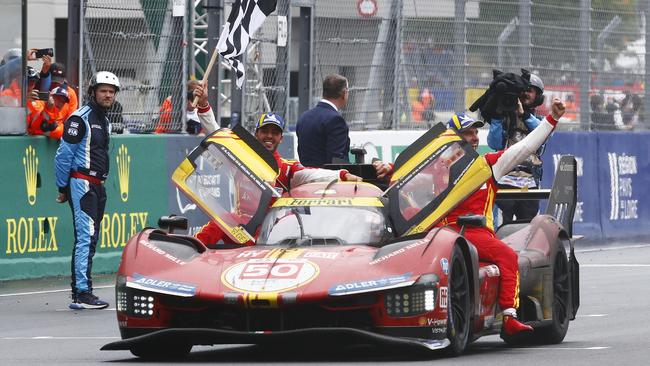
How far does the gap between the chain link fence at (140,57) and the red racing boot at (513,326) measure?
7578mm

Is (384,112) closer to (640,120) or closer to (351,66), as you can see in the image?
(351,66)

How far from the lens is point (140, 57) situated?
57.8ft

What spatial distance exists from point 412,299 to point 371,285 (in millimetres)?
238

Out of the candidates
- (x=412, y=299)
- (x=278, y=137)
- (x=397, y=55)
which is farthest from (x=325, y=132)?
(x=397, y=55)

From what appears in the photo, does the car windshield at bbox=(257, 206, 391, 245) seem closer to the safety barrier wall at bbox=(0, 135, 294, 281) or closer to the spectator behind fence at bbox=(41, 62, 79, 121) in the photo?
the safety barrier wall at bbox=(0, 135, 294, 281)

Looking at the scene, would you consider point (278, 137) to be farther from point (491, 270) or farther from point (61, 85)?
point (61, 85)

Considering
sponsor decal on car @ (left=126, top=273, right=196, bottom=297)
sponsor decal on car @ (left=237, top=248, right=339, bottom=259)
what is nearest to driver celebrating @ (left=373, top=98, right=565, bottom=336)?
sponsor decal on car @ (left=237, top=248, right=339, bottom=259)

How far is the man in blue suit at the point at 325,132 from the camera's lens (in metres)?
13.4

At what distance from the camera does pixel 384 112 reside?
66.9ft

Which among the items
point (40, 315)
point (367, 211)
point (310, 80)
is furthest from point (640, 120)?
point (367, 211)

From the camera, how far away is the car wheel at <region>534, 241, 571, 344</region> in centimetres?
1118

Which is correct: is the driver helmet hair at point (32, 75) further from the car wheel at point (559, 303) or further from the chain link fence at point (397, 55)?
the car wheel at point (559, 303)

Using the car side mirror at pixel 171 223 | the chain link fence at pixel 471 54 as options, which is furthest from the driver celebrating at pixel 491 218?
the chain link fence at pixel 471 54

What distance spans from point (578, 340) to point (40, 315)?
4.47 m
